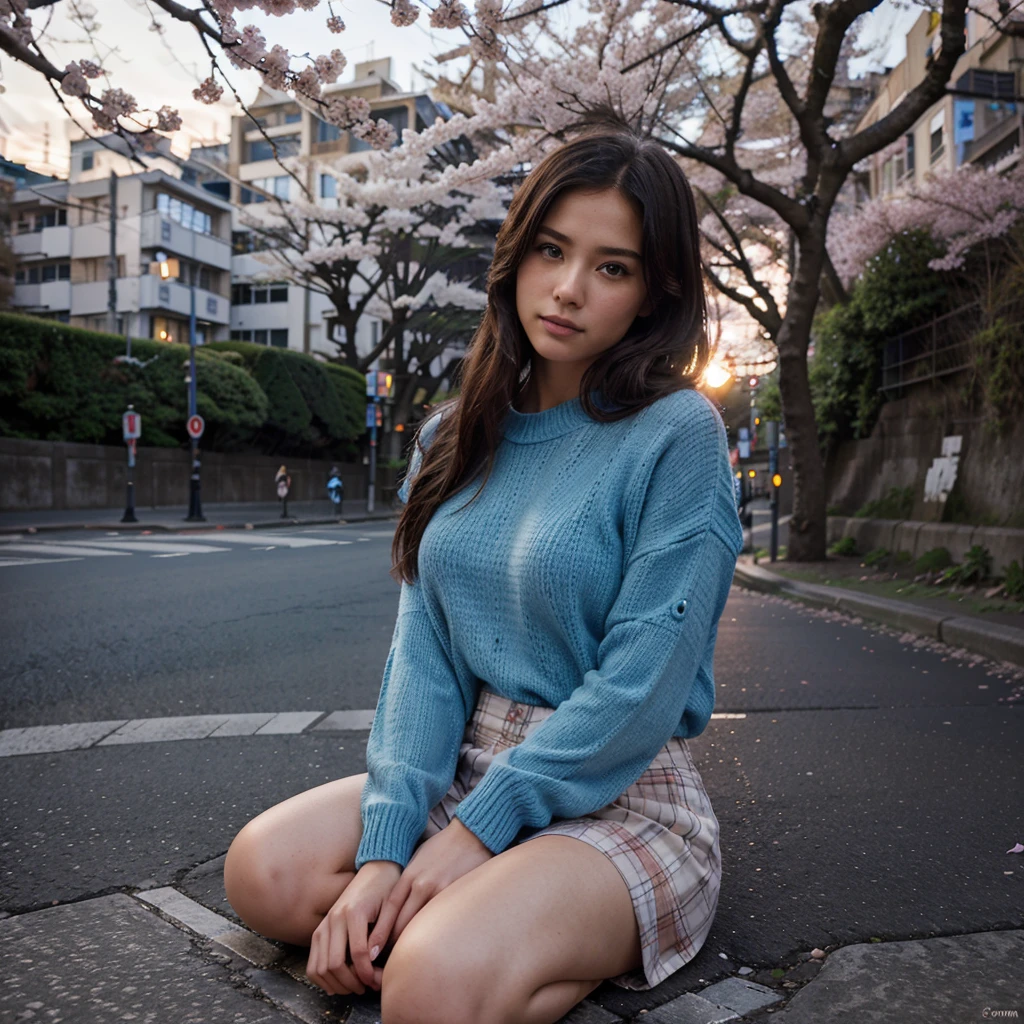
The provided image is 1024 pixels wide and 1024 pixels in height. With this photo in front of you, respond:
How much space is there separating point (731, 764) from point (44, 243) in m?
43.5

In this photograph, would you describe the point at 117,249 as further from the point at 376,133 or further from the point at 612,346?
the point at 612,346

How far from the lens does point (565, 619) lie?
188 cm

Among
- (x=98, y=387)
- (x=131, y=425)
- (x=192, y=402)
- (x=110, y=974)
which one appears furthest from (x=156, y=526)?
(x=110, y=974)

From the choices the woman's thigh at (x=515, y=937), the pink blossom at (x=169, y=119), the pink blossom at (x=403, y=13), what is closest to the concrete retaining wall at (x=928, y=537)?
the pink blossom at (x=403, y=13)

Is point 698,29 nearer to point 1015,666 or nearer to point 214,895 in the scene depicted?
point 1015,666

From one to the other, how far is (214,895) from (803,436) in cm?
1085

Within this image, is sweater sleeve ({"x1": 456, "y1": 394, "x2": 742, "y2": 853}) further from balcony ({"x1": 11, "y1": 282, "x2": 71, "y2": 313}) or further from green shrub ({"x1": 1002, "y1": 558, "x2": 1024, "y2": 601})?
balcony ({"x1": 11, "y1": 282, "x2": 71, "y2": 313})

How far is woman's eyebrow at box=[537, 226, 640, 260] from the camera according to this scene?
1993 mm

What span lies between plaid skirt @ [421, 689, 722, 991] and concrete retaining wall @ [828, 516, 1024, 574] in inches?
283

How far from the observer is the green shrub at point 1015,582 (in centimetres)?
772

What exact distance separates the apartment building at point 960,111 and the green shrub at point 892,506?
32.7ft

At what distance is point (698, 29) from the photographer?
9.12m

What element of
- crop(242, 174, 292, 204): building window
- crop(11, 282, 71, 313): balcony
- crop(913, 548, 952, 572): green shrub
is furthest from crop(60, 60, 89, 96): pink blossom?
crop(242, 174, 292, 204): building window

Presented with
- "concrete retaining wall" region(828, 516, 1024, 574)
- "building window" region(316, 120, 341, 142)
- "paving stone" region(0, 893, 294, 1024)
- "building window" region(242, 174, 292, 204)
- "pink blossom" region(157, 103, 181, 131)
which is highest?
"building window" region(316, 120, 341, 142)
